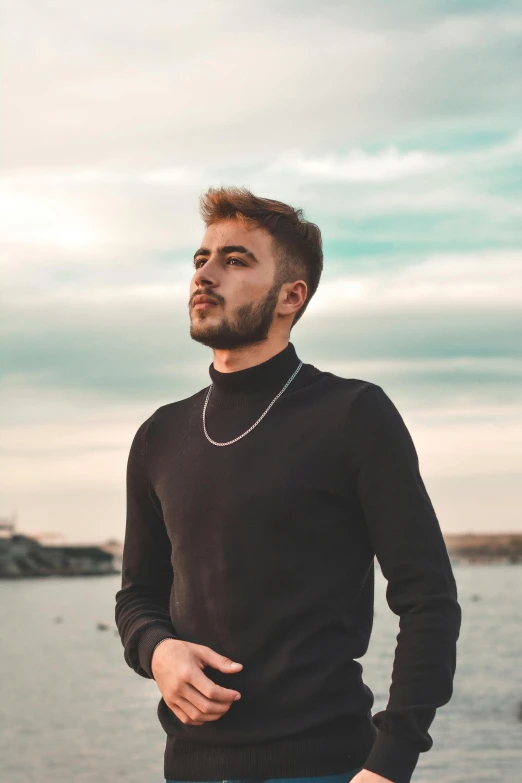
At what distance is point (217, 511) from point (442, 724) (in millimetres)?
26484

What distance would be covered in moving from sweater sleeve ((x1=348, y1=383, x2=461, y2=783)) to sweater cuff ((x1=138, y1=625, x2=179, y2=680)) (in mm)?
583

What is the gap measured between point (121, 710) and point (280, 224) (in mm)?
30342

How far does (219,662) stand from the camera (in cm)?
273

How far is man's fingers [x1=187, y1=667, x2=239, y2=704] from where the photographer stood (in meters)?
2.68

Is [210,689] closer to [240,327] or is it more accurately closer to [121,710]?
[240,327]

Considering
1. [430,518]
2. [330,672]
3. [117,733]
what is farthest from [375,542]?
[117,733]

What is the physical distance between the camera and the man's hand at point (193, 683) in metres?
2.70

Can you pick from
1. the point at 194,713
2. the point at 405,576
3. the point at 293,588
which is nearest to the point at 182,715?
the point at 194,713

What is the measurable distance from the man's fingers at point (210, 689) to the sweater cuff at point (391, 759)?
351mm

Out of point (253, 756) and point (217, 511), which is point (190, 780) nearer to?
point (253, 756)

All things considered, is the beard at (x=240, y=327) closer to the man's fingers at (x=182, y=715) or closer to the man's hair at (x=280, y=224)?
the man's hair at (x=280, y=224)

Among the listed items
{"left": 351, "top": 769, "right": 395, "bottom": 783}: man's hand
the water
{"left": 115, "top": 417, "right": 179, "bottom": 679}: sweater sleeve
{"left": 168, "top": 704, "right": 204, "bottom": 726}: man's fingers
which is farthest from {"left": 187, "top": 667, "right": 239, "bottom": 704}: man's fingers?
the water

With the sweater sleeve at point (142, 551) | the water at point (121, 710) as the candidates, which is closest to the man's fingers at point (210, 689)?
the sweater sleeve at point (142, 551)

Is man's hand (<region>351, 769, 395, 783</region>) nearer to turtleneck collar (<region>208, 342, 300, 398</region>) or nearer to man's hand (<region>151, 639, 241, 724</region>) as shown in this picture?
man's hand (<region>151, 639, 241, 724</region>)
